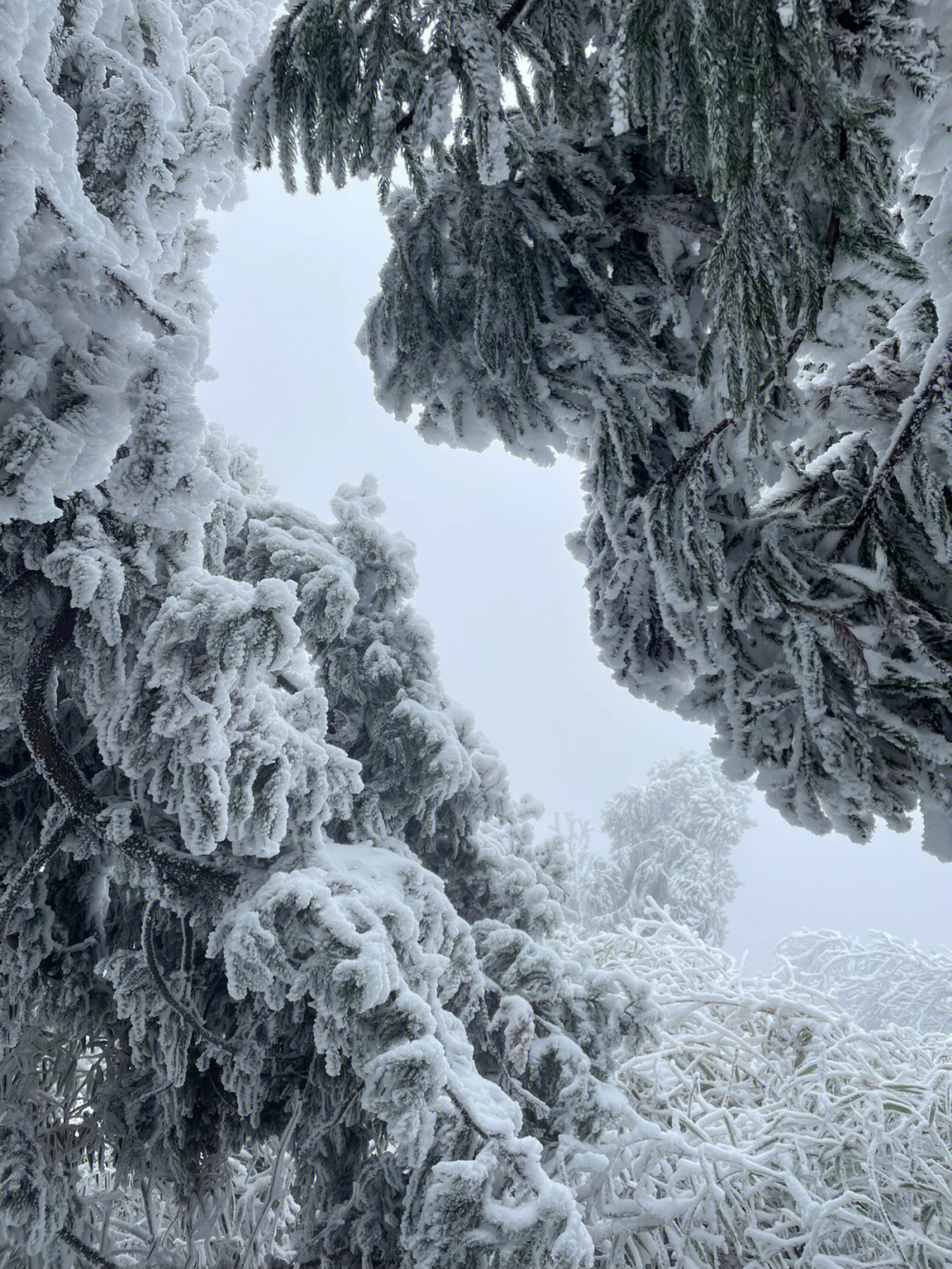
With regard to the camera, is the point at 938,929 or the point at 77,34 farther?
the point at 938,929

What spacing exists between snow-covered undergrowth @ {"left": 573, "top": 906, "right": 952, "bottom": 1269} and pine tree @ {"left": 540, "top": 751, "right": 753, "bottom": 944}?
1245 centimetres

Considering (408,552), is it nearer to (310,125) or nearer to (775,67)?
(310,125)

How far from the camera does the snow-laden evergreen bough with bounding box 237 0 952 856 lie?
5.51 feet

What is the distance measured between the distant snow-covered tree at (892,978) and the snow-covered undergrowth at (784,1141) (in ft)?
13.9

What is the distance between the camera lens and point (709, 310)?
2373 mm

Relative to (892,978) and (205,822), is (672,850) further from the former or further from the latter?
(205,822)

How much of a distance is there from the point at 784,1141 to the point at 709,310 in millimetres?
3705

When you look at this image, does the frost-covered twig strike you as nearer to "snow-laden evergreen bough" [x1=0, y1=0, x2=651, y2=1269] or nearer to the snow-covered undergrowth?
"snow-laden evergreen bough" [x1=0, y1=0, x2=651, y2=1269]

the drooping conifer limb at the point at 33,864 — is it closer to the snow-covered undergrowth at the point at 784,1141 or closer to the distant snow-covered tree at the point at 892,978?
the snow-covered undergrowth at the point at 784,1141

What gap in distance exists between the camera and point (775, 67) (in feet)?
5.25

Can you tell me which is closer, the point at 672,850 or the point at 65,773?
the point at 65,773

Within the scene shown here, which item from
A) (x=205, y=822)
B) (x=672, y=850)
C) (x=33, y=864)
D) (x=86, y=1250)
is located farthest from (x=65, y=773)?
(x=672, y=850)

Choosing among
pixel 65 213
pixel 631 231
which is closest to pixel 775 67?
pixel 631 231

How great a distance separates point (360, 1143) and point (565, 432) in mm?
3024
